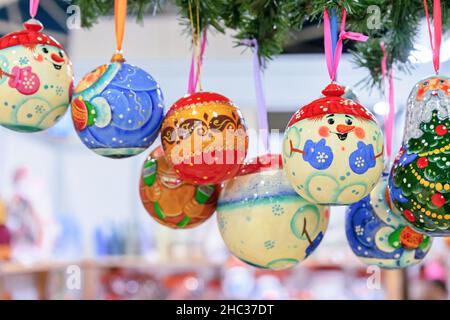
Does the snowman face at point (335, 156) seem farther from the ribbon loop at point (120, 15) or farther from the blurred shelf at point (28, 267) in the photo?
the blurred shelf at point (28, 267)

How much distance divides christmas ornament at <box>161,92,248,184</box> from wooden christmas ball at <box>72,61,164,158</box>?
0.08ft

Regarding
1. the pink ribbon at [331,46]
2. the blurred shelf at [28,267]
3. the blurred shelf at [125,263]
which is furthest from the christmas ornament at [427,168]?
the blurred shelf at [125,263]

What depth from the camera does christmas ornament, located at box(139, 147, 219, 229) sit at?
0.89m

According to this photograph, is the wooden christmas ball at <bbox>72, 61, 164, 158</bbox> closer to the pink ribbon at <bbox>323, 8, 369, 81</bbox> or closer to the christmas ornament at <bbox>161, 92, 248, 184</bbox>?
the christmas ornament at <bbox>161, 92, 248, 184</bbox>

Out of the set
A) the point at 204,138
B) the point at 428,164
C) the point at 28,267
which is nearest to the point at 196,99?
the point at 204,138

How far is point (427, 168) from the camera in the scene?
712mm

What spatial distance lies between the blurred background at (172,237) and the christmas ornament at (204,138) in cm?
211

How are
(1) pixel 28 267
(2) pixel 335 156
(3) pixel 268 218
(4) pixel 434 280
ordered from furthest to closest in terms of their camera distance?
(4) pixel 434 280, (1) pixel 28 267, (3) pixel 268 218, (2) pixel 335 156

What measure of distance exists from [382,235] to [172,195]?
11.6 inches

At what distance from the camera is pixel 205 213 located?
35.7 inches

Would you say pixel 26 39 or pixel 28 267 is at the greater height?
pixel 26 39

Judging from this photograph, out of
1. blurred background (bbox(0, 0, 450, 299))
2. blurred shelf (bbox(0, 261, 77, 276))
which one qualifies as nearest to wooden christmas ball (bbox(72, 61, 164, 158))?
blurred shelf (bbox(0, 261, 77, 276))

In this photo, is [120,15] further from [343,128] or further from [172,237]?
[172,237]
